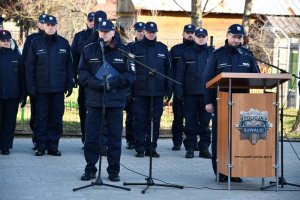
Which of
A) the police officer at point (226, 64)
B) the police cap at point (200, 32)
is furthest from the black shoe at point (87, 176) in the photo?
the police cap at point (200, 32)

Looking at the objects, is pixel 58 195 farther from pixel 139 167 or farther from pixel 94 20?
pixel 94 20

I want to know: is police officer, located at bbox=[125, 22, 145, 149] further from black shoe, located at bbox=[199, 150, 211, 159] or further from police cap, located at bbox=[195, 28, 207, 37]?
black shoe, located at bbox=[199, 150, 211, 159]

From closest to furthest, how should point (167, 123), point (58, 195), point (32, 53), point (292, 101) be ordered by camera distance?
1. point (58, 195)
2. point (32, 53)
3. point (167, 123)
4. point (292, 101)

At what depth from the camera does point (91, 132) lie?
1057 cm

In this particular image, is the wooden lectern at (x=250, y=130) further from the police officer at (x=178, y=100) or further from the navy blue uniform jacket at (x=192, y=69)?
the police officer at (x=178, y=100)

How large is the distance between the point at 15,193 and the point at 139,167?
9.89 feet

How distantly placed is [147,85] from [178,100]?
108 cm

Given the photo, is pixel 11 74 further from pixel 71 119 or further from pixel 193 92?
pixel 71 119

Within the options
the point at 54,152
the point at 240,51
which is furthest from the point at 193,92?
the point at 240,51

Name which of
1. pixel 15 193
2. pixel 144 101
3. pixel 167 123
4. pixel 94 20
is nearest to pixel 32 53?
pixel 94 20

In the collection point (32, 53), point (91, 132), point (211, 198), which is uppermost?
point (32, 53)

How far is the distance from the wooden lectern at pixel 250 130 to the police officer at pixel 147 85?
10.5 feet

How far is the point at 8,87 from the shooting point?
13.1 meters

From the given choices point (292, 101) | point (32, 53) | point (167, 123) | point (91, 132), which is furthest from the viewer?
point (292, 101)
